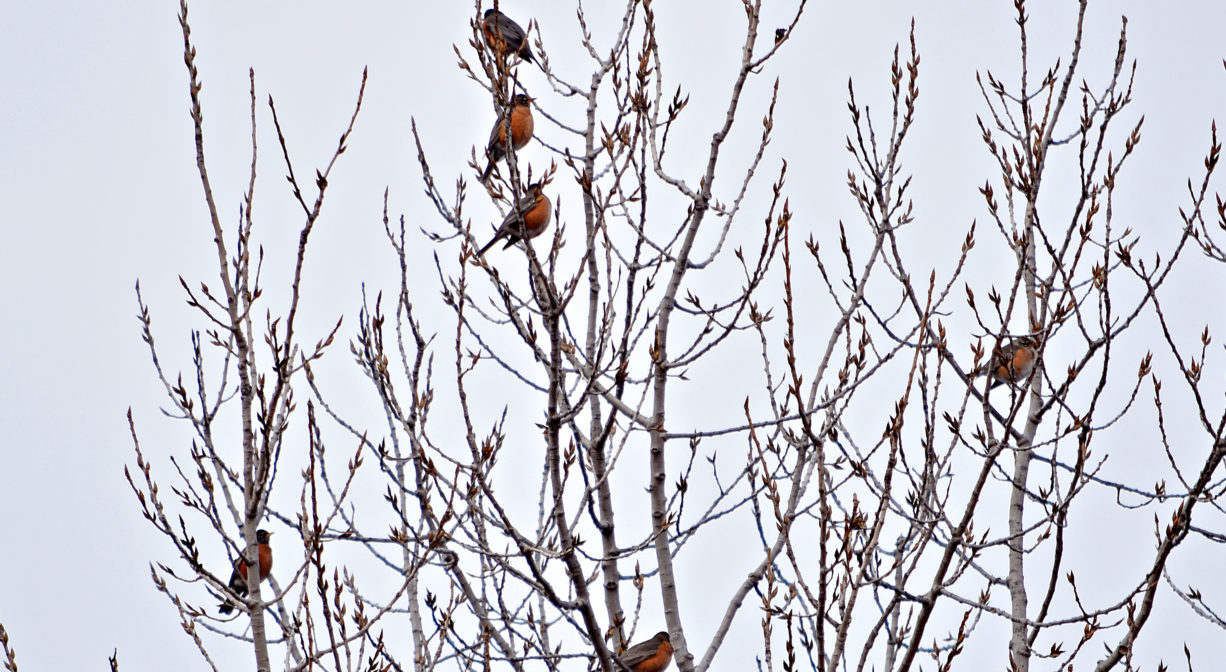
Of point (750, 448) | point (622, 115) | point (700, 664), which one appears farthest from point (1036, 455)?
point (622, 115)

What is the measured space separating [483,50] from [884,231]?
219 centimetres

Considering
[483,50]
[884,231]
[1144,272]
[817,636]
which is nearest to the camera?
[817,636]

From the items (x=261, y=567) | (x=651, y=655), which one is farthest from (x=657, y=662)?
(x=261, y=567)

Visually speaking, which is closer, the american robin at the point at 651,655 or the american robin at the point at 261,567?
the american robin at the point at 261,567

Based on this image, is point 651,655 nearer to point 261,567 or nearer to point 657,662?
point 657,662

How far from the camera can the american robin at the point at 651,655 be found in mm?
7746

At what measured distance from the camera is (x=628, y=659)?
800 cm

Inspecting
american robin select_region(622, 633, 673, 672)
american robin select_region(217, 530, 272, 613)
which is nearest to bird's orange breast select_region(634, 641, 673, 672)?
american robin select_region(622, 633, 673, 672)

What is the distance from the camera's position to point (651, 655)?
25.7 ft

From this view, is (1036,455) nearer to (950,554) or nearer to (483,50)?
(950,554)

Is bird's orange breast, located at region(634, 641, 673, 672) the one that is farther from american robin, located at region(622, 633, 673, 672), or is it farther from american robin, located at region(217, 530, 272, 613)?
american robin, located at region(217, 530, 272, 613)

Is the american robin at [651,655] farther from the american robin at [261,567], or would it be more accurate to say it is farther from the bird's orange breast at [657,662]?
the american robin at [261,567]

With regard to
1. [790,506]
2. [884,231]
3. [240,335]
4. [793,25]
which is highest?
[793,25]

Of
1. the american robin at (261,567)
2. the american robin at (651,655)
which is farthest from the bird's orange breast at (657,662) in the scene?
the american robin at (261,567)
